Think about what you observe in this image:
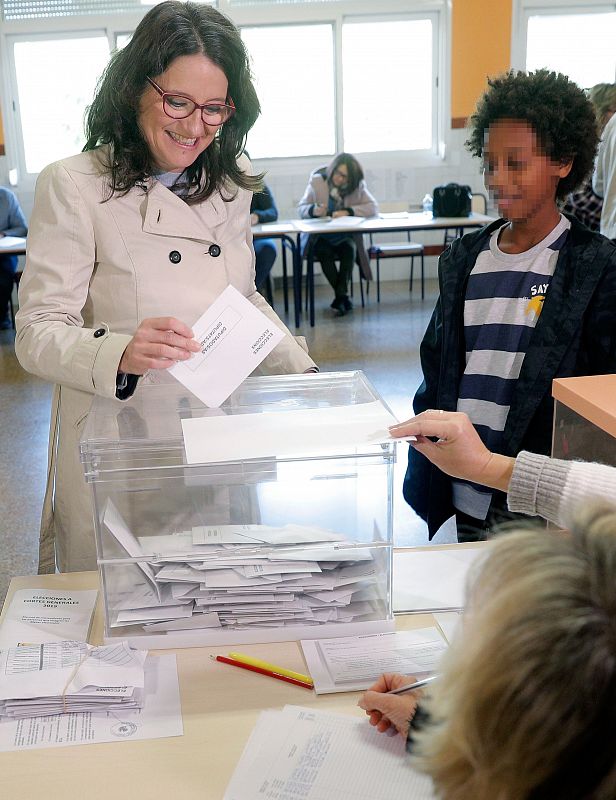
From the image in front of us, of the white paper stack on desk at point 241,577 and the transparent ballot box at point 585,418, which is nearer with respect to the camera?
the white paper stack on desk at point 241,577

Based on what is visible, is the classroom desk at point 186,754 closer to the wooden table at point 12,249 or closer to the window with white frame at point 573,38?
the wooden table at point 12,249

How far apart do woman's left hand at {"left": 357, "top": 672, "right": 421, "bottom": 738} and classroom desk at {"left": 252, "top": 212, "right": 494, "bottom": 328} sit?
229 inches

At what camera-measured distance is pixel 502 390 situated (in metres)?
1.83

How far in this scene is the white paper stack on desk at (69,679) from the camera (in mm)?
1128

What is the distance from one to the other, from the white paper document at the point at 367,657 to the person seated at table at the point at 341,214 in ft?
20.0

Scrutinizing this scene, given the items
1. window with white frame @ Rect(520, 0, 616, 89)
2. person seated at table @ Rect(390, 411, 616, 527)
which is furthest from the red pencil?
window with white frame @ Rect(520, 0, 616, 89)

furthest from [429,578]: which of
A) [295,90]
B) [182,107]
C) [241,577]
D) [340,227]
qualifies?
[295,90]

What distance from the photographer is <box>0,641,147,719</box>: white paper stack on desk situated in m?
1.13

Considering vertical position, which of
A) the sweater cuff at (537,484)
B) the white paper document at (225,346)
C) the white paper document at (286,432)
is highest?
the white paper document at (225,346)

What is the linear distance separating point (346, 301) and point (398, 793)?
659 centimetres

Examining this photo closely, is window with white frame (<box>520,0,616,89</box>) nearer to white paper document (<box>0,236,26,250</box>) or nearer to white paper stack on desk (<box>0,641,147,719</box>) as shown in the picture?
white paper document (<box>0,236,26,250</box>)

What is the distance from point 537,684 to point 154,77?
1326mm

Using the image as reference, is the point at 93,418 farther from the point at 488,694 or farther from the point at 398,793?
the point at 488,694

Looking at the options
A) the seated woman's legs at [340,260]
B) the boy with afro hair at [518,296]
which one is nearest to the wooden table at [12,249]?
the seated woman's legs at [340,260]
